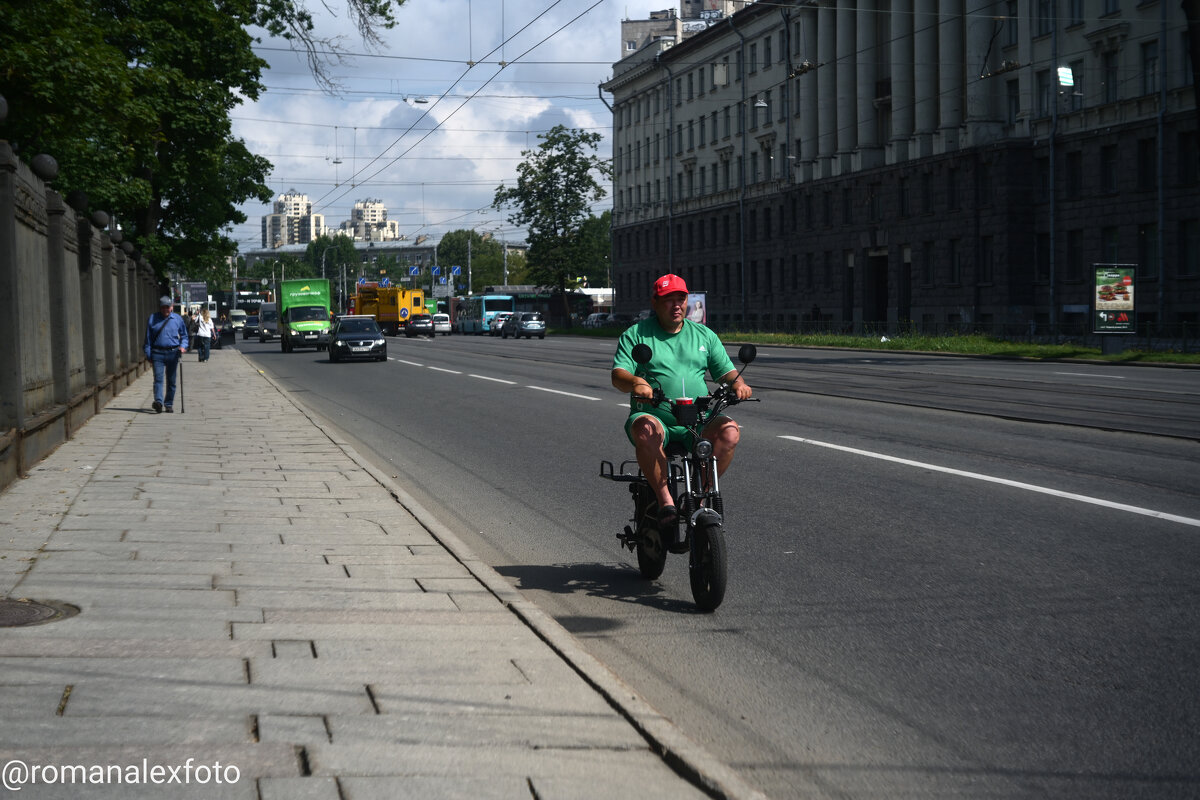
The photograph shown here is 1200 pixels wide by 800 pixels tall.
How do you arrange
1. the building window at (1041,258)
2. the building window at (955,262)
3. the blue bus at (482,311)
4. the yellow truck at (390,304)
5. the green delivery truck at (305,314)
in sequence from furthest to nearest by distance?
the blue bus at (482,311) < the yellow truck at (390,304) < the building window at (955,262) < the green delivery truck at (305,314) < the building window at (1041,258)

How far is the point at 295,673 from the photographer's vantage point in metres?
4.92

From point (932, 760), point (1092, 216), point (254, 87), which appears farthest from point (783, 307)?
point (932, 760)

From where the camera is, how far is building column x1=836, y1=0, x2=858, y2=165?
64.6m

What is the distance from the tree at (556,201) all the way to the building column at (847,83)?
28.2 meters

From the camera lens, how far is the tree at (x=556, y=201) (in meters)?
91.4

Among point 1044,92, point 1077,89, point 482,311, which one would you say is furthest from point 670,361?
point 482,311

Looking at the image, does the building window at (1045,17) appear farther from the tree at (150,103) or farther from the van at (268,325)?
the van at (268,325)

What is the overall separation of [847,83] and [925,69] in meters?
8.04

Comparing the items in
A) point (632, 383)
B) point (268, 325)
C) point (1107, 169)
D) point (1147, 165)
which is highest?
point (1107, 169)

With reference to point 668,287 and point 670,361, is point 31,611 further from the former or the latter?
point 668,287

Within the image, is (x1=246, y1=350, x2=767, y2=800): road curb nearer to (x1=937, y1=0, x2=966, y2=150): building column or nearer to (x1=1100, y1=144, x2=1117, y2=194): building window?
(x1=1100, y1=144, x2=1117, y2=194): building window

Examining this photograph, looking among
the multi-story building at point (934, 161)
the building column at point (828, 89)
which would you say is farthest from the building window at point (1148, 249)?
the building column at point (828, 89)

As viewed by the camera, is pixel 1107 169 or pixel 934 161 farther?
pixel 934 161

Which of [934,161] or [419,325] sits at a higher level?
[934,161]
